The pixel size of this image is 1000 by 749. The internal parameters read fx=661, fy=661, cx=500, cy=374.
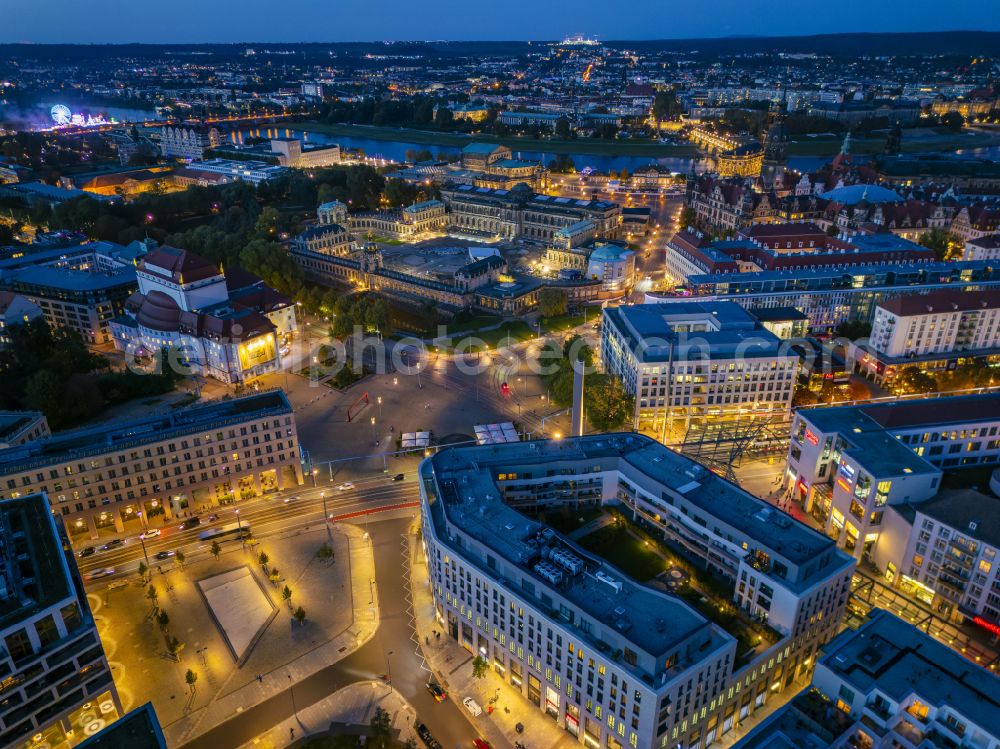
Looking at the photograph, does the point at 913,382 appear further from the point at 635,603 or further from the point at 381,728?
the point at 381,728

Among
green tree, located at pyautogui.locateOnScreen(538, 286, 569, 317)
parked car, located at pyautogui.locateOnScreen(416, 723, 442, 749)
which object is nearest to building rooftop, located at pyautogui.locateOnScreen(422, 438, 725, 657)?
parked car, located at pyautogui.locateOnScreen(416, 723, 442, 749)

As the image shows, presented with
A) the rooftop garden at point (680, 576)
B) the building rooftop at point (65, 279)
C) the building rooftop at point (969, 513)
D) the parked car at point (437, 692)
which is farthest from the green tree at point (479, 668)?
the building rooftop at point (65, 279)

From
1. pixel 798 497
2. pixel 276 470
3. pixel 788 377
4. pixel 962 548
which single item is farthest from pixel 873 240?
→ pixel 276 470

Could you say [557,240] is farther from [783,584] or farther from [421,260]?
[783,584]

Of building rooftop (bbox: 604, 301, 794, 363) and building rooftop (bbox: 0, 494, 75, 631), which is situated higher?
building rooftop (bbox: 604, 301, 794, 363)

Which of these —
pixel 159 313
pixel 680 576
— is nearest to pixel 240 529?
pixel 680 576

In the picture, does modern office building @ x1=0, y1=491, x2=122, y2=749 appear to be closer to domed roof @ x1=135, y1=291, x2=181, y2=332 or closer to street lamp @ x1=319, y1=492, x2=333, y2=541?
street lamp @ x1=319, y1=492, x2=333, y2=541

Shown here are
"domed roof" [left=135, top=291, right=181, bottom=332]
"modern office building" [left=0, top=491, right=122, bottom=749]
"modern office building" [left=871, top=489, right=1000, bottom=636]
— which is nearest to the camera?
"modern office building" [left=0, top=491, right=122, bottom=749]
